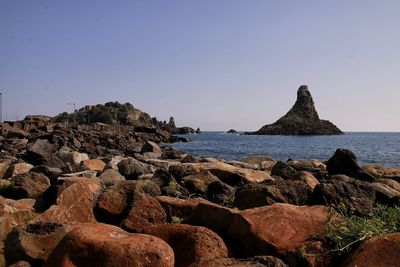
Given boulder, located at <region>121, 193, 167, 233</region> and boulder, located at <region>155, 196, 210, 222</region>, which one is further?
boulder, located at <region>155, 196, 210, 222</region>

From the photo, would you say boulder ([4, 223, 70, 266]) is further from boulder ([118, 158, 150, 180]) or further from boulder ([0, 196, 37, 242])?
boulder ([118, 158, 150, 180])

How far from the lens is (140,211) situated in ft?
18.4

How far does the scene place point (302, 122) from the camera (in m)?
127

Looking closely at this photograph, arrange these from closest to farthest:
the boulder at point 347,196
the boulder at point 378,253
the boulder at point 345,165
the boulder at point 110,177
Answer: the boulder at point 378,253, the boulder at point 347,196, the boulder at point 110,177, the boulder at point 345,165

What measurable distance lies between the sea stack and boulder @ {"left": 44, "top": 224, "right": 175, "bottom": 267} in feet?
405

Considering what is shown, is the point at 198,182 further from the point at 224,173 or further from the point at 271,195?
the point at 271,195

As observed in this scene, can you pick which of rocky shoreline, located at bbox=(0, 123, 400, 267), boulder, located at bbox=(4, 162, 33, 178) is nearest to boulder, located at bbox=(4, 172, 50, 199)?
rocky shoreline, located at bbox=(0, 123, 400, 267)

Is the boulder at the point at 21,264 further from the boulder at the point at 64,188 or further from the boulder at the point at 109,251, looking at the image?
the boulder at the point at 64,188

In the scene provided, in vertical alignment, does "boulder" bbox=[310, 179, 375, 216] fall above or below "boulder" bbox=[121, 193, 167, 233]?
above

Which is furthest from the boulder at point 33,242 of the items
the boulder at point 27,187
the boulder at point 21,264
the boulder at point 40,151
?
the boulder at point 40,151

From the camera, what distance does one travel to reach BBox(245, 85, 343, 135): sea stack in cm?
12656

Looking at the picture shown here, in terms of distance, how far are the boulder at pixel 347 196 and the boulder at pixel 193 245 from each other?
1786 millimetres

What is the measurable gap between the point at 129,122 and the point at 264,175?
83690 mm

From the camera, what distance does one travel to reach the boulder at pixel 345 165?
37.2 ft
